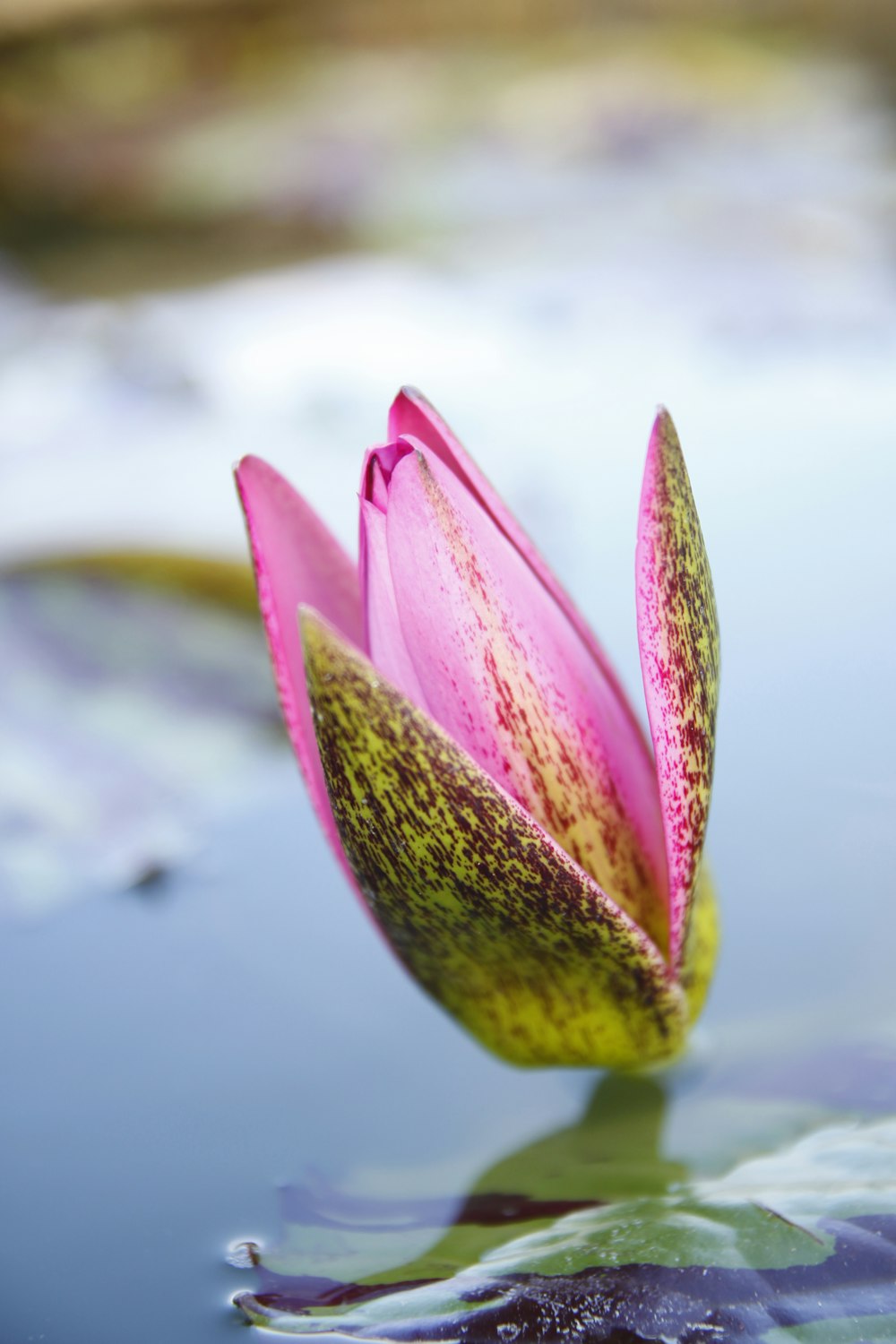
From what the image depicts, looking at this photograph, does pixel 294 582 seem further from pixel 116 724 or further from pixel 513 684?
pixel 116 724

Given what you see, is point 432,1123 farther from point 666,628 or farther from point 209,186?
point 209,186

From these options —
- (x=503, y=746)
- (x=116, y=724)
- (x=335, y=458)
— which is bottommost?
(x=503, y=746)

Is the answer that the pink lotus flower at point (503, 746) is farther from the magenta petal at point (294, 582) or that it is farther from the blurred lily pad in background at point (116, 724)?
the blurred lily pad in background at point (116, 724)

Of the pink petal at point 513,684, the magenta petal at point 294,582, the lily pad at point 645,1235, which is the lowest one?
the lily pad at point 645,1235

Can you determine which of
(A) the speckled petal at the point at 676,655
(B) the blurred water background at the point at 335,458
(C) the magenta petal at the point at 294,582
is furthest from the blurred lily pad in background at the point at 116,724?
(A) the speckled petal at the point at 676,655

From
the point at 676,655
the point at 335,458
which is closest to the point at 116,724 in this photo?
the point at 335,458

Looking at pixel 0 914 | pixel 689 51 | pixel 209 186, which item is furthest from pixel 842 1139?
pixel 689 51

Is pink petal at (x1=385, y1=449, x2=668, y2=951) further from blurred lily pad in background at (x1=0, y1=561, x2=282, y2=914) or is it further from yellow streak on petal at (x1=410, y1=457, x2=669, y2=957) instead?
blurred lily pad in background at (x1=0, y1=561, x2=282, y2=914)
